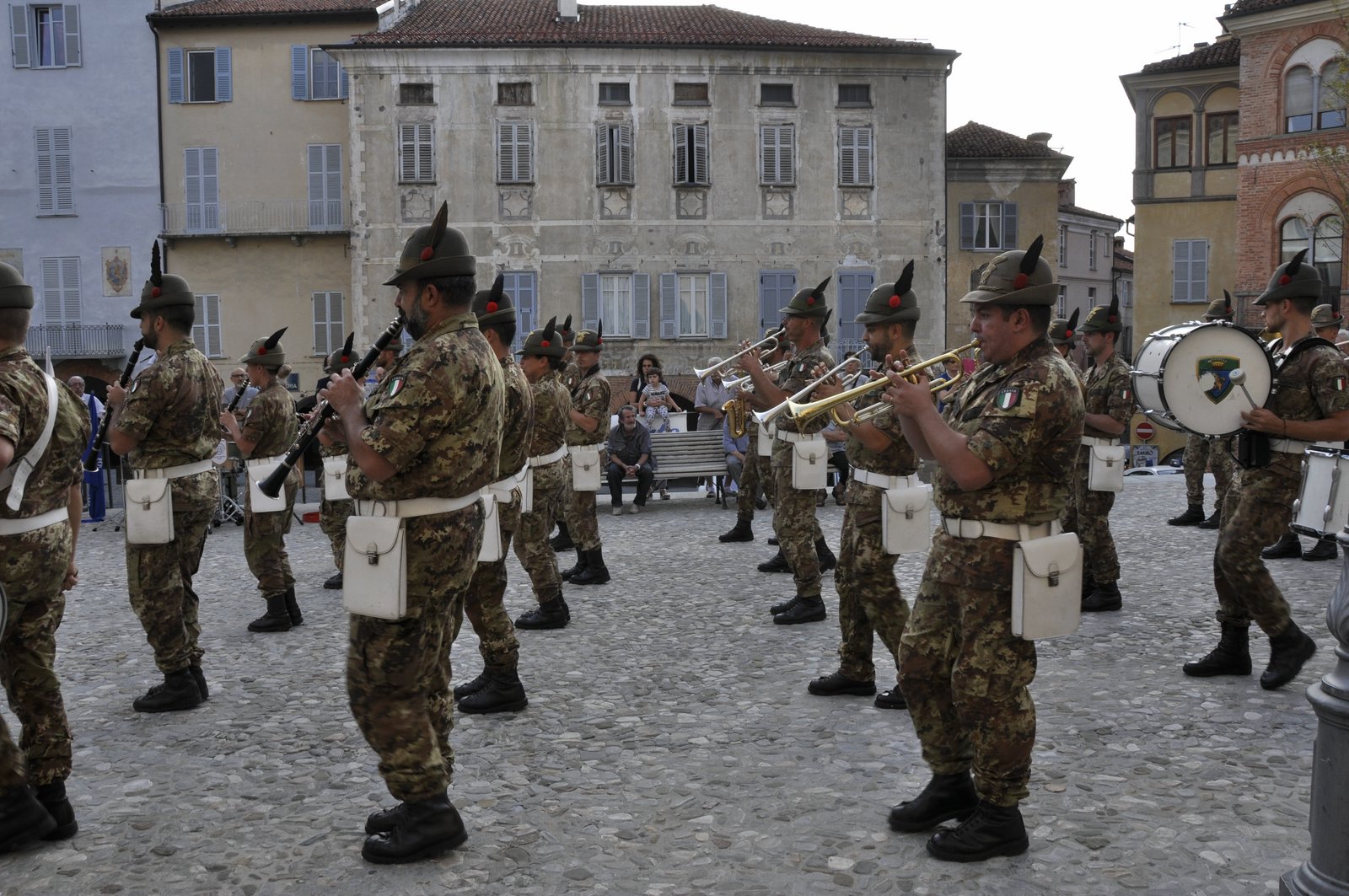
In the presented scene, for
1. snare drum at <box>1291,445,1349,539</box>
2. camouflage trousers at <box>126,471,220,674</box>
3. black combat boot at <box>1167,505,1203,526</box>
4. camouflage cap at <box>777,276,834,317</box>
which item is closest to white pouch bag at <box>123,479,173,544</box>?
camouflage trousers at <box>126,471,220,674</box>

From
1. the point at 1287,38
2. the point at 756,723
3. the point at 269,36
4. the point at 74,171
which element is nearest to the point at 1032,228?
the point at 1287,38

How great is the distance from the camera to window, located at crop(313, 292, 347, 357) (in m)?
31.5

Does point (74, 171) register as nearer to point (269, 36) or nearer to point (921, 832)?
point (269, 36)

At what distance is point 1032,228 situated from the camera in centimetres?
3594

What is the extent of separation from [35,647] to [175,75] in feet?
99.7

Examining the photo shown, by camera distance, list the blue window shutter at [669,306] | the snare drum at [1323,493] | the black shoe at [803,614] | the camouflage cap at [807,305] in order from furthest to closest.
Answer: the blue window shutter at [669,306]
the black shoe at [803,614]
the camouflage cap at [807,305]
the snare drum at [1323,493]

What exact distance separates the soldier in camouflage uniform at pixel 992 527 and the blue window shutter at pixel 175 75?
31.4 metres

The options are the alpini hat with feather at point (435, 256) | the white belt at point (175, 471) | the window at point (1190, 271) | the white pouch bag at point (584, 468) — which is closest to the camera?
the alpini hat with feather at point (435, 256)

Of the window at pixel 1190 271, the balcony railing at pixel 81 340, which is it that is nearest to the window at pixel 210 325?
the balcony railing at pixel 81 340

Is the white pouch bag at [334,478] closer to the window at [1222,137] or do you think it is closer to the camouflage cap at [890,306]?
the camouflage cap at [890,306]

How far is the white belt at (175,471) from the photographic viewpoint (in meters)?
6.75

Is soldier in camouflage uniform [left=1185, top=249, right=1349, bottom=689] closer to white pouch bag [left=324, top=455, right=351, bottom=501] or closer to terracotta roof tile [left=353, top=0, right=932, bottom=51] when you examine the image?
white pouch bag [left=324, top=455, right=351, bottom=501]

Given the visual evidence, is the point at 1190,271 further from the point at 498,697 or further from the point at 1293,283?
the point at 498,697

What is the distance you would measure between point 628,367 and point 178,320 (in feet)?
77.7
